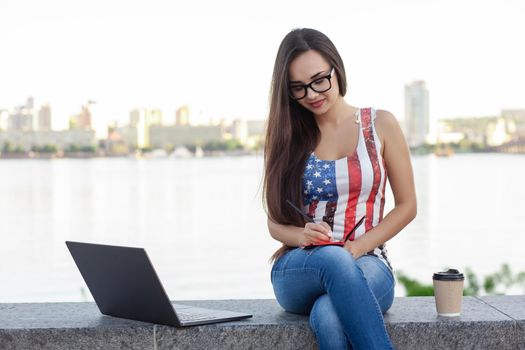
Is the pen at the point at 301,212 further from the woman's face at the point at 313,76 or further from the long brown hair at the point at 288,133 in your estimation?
the woman's face at the point at 313,76

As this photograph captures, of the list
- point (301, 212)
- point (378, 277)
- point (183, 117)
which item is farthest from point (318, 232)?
point (183, 117)

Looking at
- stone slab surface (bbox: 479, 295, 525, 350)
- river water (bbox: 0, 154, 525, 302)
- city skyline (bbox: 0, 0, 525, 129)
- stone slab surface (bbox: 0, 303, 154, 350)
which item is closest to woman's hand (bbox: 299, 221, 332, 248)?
stone slab surface (bbox: 0, 303, 154, 350)

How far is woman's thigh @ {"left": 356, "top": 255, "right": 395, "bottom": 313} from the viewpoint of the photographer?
3.25m

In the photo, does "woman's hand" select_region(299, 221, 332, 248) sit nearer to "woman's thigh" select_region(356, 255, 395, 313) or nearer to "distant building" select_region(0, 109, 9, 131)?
"woman's thigh" select_region(356, 255, 395, 313)

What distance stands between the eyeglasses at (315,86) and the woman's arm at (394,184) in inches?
8.7

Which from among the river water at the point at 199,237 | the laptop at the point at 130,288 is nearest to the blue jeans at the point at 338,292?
the laptop at the point at 130,288

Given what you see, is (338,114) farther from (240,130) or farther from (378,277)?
(240,130)

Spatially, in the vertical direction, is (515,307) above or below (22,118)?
above

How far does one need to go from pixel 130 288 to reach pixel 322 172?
→ 75 cm

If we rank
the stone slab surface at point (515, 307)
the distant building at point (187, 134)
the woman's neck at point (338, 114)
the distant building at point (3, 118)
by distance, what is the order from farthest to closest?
the distant building at point (3, 118), the distant building at point (187, 134), the woman's neck at point (338, 114), the stone slab surface at point (515, 307)

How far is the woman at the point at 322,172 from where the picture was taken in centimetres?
333

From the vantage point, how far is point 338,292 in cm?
304

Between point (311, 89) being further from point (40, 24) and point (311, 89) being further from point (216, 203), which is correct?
point (40, 24)

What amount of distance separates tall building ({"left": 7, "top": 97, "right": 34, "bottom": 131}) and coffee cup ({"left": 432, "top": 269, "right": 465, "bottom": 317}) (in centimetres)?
9385
